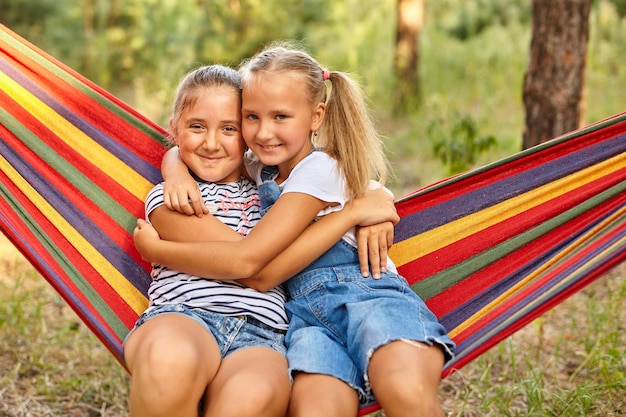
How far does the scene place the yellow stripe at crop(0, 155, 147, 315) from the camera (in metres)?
1.91

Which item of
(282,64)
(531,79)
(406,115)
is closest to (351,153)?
(282,64)

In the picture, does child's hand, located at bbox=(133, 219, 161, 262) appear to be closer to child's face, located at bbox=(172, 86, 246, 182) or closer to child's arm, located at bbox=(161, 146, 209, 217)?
child's arm, located at bbox=(161, 146, 209, 217)

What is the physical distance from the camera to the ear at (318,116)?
1.86m

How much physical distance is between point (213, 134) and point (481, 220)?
0.68m

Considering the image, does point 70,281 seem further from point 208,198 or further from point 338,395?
point 338,395

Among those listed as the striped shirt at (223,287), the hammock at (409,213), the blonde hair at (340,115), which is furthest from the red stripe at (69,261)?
the blonde hair at (340,115)

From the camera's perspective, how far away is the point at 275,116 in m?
1.80

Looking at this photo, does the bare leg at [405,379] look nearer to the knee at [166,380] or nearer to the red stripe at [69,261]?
the knee at [166,380]

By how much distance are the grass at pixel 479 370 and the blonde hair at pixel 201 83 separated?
0.94 m

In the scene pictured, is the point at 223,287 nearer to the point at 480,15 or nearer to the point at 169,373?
the point at 169,373

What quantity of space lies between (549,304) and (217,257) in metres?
0.70

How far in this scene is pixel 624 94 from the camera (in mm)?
5742

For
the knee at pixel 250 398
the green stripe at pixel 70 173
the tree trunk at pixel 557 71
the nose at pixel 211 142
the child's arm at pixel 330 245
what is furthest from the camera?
the tree trunk at pixel 557 71

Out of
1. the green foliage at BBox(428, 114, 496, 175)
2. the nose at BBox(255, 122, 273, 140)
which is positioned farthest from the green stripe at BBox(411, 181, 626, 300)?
the green foliage at BBox(428, 114, 496, 175)
